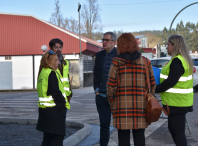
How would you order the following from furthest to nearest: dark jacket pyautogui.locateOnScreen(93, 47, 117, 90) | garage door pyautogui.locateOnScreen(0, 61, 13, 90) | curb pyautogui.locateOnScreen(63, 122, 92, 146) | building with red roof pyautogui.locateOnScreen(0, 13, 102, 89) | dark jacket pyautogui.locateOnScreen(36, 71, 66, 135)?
garage door pyautogui.locateOnScreen(0, 61, 13, 90) → building with red roof pyautogui.locateOnScreen(0, 13, 102, 89) → curb pyautogui.locateOnScreen(63, 122, 92, 146) → dark jacket pyautogui.locateOnScreen(93, 47, 117, 90) → dark jacket pyautogui.locateOnScreen(36, 71, 66, 135)

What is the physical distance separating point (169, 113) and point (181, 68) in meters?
0.61

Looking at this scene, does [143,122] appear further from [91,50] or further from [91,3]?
[91,3]

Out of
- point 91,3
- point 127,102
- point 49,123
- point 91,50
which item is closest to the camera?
point 127,102

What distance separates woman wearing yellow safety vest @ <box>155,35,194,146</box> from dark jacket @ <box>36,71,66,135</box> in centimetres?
130

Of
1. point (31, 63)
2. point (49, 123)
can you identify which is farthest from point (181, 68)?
point (31, 63)

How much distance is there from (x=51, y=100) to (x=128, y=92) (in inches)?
40.3

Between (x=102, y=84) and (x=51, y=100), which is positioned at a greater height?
(x=102, y=84)

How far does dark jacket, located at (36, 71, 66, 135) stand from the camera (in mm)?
3887

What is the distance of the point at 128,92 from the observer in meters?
3.65

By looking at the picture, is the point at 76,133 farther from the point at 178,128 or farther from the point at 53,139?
the point at 178,128

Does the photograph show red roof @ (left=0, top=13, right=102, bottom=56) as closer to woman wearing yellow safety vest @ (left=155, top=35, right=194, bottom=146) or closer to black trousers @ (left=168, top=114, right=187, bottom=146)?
woman wearing yellow safety vest @ (left=155, top=35, right=194, bottom=146)

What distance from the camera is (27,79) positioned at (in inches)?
1045

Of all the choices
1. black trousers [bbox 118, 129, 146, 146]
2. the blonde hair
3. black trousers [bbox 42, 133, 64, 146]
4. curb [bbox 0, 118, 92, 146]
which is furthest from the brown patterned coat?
curb [bbox 0, 118, 92, 146]

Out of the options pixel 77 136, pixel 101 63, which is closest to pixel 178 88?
pixel 101 63
